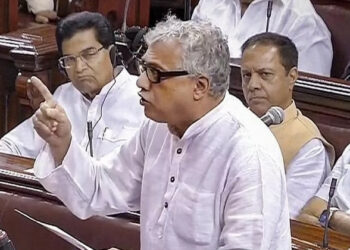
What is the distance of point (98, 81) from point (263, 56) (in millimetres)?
495

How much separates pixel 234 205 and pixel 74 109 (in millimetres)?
1435

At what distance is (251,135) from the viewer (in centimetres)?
142

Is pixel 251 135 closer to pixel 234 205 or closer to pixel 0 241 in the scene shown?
pixel 234 205

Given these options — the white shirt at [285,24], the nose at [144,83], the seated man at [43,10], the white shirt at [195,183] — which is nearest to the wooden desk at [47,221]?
the white shirt at [195,183]

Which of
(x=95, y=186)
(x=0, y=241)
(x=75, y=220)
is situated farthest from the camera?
(x=75, y=220)

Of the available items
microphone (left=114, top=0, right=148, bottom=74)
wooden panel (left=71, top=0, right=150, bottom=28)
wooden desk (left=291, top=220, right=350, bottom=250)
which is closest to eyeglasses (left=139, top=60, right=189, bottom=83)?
wooden desk (left=291, top=220, right=350, bottom=250)

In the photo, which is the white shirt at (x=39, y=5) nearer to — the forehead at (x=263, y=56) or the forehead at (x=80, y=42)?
the forehead at (x=80, y=42)

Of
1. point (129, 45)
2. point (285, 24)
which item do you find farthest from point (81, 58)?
point (285, 24)

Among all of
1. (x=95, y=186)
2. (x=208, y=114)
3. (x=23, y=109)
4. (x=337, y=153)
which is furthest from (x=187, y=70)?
(x=23, y=109)

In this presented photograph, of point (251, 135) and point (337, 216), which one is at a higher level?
point (251, 135)

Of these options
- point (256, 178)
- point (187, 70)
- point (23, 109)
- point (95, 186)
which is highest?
point (187, 70)

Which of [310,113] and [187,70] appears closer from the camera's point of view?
[187,70]

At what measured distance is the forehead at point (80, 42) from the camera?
103 inches

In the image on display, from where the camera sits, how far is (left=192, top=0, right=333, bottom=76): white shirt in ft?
11.0
